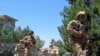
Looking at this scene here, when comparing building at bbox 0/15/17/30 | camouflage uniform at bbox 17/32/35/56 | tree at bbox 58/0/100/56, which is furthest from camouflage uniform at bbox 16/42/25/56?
building at bbox 0/15/17/30

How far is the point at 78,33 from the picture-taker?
26.9ft

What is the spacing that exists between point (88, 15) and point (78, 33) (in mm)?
14009

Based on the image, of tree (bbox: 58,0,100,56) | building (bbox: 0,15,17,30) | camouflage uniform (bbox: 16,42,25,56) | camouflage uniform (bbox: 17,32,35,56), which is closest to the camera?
camouflage uniform (bbox: 17,32,35,56)

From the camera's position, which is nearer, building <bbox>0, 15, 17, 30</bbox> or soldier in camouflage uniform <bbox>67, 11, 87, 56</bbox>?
soldier in camouflage uniform <bbox>67, 11, 87, 56</bbox>

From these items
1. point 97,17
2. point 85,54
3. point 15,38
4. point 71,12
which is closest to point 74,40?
point 85,54

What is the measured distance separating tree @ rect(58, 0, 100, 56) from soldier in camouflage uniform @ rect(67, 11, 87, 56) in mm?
11039

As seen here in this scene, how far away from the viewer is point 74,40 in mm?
8305

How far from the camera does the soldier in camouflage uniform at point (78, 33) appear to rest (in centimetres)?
815

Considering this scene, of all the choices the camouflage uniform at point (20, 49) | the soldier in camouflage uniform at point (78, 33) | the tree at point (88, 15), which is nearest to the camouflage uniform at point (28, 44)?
the camouflage uniform at point (20, 49)

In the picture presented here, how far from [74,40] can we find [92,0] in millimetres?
15661

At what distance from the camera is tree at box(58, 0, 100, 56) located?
2050 centimetres

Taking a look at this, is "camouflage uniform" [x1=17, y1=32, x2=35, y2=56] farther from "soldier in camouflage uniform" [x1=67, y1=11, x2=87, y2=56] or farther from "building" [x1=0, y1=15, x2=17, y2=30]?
"building" [x1=0, y1=15, x2=17, y2=30]

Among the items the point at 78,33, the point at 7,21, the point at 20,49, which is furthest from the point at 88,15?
the point at 7,21

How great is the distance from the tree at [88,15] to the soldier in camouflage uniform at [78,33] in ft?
36.2
